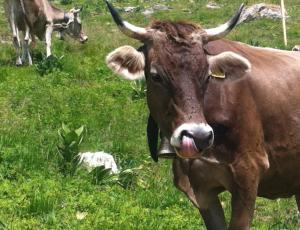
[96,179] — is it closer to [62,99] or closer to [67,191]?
[67,191]

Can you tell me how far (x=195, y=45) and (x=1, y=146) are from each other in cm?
382

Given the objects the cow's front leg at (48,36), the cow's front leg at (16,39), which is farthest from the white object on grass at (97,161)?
the cow's front leg at (48,36)

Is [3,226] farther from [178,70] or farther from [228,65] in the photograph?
[228,65]

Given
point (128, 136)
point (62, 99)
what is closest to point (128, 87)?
point (62, 99)

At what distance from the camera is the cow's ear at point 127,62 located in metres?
5.09

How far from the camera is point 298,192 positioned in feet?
21.4

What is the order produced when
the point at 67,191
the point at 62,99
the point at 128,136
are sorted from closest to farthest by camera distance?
the point at 67,191, the point at 128,136, the point at 62,99

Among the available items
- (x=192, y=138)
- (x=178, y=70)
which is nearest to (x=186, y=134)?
(x=192, y=138)

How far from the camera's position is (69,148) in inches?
318

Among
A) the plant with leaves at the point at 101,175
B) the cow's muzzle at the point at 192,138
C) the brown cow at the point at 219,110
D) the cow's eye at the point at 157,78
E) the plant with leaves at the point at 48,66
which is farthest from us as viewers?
the plant with leaves at the point at 48,66

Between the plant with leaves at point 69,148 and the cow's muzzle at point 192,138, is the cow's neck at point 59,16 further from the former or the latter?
the cow's muzzle at point 192,138

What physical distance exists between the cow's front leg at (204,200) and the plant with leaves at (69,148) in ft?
7.32

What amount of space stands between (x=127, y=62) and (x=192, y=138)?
0.93 meters

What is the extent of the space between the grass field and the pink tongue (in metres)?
2.12
